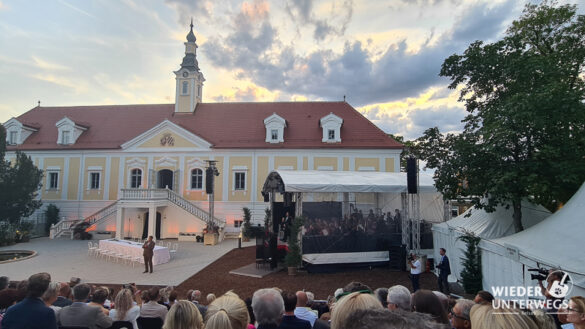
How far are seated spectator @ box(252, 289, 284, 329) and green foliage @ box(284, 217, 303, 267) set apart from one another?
28.9ft

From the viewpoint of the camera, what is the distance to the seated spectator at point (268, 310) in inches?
115

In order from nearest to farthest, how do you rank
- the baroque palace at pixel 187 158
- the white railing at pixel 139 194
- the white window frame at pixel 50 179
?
the white railing at pixel 139 194
the baroque palace at pixel 187 158
the white window frame at pixel 50 179

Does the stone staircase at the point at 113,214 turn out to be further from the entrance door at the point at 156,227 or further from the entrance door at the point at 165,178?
the entrance door at the point at 165,178

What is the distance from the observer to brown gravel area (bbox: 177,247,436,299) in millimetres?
9867

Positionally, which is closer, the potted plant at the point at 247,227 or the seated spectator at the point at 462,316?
the seated spectator at the point at 462,316

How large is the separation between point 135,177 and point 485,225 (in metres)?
23.2

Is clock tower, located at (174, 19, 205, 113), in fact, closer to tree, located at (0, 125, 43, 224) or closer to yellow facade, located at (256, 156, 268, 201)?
yellow facade, located at (256, 156, 268, 201)

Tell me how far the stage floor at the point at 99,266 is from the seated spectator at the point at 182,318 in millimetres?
8908

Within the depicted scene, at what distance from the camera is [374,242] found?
41.6 ft

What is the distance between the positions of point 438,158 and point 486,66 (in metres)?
3.27

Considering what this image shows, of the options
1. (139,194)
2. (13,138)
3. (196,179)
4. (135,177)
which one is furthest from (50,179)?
(196,179)

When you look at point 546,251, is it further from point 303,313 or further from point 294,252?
point 294,252

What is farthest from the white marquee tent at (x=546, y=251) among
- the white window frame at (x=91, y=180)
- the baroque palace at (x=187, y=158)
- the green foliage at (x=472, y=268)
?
the white window frame at (x=91, y=180)

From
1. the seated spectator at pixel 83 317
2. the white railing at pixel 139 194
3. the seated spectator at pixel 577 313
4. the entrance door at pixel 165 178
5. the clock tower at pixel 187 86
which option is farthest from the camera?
the clock tower at pixel 187 86
